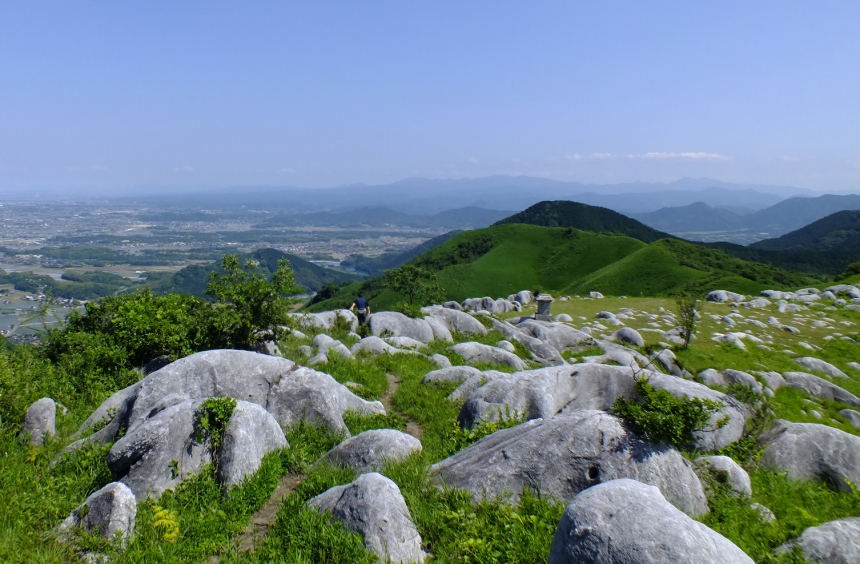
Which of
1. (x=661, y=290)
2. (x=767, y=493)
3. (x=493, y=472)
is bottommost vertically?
(x=661, y=290)

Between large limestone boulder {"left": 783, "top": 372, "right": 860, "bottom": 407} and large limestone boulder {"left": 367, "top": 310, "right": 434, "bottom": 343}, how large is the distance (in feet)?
55.8

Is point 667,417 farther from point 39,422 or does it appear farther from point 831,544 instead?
point 39,422

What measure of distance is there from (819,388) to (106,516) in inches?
1016

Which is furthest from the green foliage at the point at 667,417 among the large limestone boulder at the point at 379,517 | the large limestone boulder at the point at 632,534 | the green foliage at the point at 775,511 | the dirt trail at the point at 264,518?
the dirt trail at the point at 264,518

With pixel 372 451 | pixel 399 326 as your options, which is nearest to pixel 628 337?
pixel 399 326

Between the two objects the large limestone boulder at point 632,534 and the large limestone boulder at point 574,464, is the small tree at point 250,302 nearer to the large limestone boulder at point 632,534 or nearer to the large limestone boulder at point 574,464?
the large limestone boulder at point 574,464

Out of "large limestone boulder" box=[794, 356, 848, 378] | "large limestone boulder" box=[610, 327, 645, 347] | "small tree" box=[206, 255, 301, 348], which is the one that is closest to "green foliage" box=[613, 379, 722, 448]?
"small tree" box=[206, 255, 301, 348]

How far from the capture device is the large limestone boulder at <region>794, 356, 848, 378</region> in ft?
73.9

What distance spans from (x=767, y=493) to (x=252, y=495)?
927cm

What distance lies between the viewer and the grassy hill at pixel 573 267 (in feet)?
269

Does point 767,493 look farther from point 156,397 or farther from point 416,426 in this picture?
point 156,397

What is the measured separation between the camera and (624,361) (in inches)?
831

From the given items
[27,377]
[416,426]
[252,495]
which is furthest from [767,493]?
[27,377]

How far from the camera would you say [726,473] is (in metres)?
7.89
